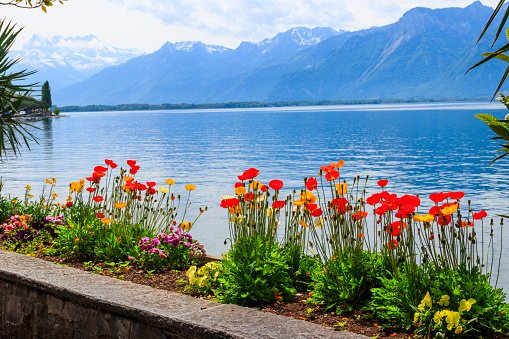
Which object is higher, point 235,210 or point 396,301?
point 235,210

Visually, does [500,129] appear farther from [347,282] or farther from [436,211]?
[347,282]

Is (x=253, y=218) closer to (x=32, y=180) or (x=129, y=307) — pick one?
(x=129, y=307)

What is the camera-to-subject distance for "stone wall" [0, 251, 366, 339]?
9.07ft

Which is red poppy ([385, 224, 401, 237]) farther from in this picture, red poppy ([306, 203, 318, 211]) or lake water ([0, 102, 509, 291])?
lake water ([0, 102, 509, 291])

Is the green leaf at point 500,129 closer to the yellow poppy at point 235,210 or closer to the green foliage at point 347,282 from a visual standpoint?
the green foliage at point 347,282

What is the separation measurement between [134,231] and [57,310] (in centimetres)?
148

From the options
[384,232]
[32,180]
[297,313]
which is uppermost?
[384,232]

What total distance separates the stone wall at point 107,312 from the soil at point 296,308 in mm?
265

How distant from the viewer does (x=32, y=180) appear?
17.5 metres

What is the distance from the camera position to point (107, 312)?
3178mm

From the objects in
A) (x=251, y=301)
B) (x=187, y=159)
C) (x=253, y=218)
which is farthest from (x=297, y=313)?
(x=187, y=159)

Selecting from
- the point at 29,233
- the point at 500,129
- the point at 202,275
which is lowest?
the point at 29,233

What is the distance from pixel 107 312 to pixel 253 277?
0.96m

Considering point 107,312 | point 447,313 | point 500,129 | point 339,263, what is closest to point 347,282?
point 339,263
